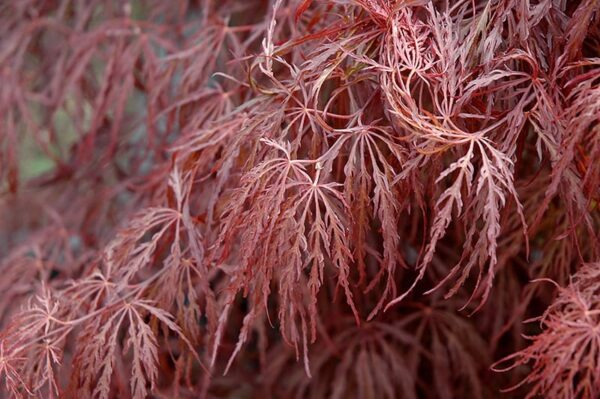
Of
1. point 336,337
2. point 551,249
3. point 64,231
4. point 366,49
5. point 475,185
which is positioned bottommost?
point 336,337

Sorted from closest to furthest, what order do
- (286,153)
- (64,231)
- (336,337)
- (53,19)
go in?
(286,153), (336,337), (64,231), (53,19)

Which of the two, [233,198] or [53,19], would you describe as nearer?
[233,198]

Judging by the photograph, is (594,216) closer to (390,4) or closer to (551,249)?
(551,249)

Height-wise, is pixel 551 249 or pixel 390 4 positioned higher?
pixel 390 4

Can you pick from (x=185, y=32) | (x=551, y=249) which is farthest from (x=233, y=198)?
(x=185, y=32)

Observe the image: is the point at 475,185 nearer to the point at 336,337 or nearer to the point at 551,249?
the point at 551,249

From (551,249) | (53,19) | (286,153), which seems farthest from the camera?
(53,19)
